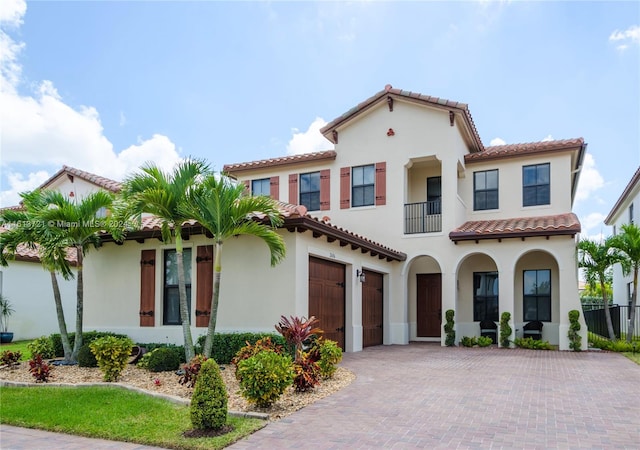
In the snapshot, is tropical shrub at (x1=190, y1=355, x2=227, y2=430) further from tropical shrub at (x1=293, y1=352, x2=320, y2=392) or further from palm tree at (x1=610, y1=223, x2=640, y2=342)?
palm tree at (x1=610, y1=223, x2=640, y2=342)

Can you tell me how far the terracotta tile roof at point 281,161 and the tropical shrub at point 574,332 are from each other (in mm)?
9493

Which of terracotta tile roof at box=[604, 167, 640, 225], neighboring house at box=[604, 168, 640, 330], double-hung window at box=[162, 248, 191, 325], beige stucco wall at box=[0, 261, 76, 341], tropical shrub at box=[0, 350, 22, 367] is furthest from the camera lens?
neighboring house at box=[604, 168, 640, 330]

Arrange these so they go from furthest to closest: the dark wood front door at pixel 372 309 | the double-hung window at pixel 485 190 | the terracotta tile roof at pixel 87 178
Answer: the terracotta tile roof at pixel 87 178 → the double-hung window at pixel 485 190 → the dark wood front door at pixel 372 309

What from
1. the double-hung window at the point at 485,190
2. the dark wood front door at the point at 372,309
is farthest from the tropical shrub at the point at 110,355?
the double-hung window at the point at 485,190

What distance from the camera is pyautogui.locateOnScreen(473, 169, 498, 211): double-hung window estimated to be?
18.7 meters

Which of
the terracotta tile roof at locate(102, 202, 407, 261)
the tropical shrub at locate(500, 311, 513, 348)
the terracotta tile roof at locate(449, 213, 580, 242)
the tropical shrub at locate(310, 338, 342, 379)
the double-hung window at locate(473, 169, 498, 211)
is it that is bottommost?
the tropical shrub at locate(500, 311, 513, 348)

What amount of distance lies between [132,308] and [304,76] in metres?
9.26

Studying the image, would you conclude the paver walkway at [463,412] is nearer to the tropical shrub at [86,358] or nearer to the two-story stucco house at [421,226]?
the tropical shrub at [86,358]

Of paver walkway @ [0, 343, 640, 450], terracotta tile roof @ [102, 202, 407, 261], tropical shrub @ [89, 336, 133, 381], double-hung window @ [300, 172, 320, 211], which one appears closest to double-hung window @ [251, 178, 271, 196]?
double-hung window @ [300, 172, 320, 211]

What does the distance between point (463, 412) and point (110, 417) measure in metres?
4.91

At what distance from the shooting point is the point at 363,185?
1878 centimetres

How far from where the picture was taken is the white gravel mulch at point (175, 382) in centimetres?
757

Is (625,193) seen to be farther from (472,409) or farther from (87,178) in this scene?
(87,178)

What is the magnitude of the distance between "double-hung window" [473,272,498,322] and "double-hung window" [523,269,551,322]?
0.99 meters
